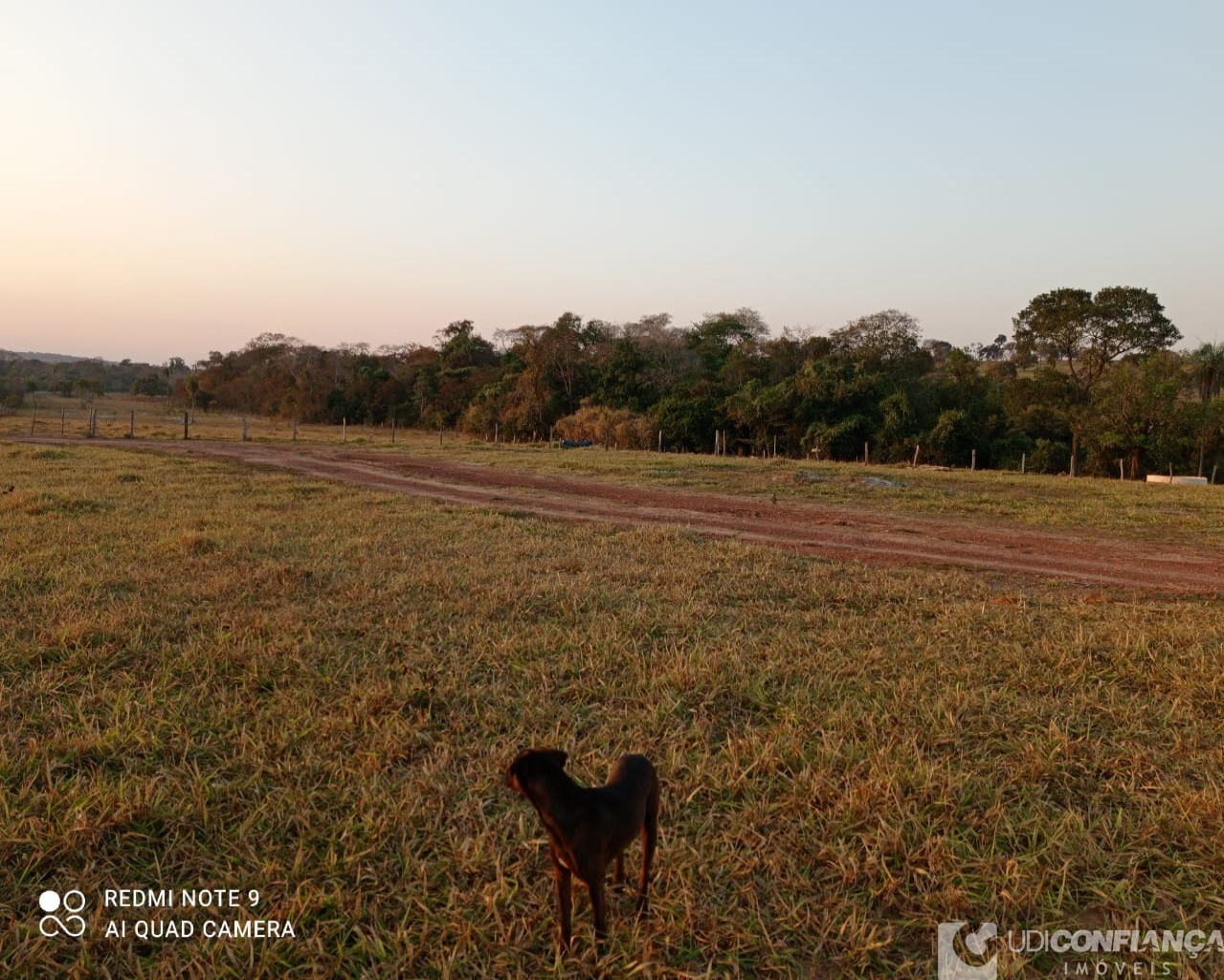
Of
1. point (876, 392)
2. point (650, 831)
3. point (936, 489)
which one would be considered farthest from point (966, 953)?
point (876, 392)

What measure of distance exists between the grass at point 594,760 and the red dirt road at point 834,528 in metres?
1.99

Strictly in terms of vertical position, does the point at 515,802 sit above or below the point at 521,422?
below

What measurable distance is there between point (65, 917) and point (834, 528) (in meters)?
9.27

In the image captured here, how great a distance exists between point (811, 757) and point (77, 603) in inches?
196

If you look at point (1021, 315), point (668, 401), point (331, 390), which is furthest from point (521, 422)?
point (1021, 315)

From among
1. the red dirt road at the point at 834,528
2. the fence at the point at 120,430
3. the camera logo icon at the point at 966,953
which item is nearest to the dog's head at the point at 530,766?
the camera logo icon at the point at 966,953

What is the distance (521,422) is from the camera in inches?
1457

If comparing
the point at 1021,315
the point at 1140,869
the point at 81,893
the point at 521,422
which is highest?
the point at 1021,315

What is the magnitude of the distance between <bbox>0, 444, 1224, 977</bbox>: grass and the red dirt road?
6.53 feet

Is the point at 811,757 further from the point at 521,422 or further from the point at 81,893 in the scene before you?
the point at 521,422

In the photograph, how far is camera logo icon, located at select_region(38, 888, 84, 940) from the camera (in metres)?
2.00

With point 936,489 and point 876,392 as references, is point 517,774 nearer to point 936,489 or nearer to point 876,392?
point 936,489

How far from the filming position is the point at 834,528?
992cm

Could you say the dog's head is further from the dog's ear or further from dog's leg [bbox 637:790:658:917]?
dog's leg [bbox 637:790:658:917]
